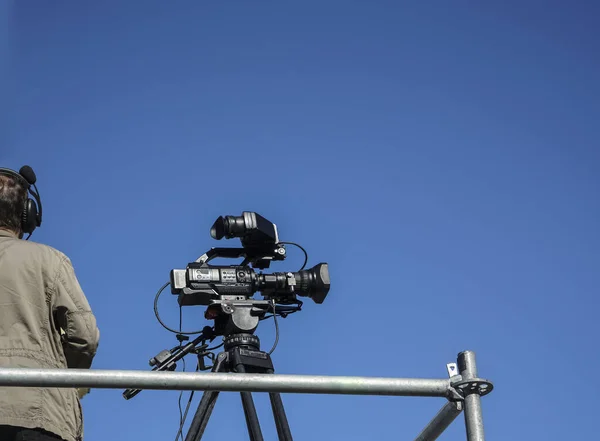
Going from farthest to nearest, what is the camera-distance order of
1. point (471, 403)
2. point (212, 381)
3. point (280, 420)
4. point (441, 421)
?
point (280, 420) < point (441, 421) < point (471, 403) < point (212, 381)

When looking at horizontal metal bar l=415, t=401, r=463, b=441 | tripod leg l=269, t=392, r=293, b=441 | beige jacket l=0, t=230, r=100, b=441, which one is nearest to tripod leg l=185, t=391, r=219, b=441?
tripod leg l=269, t=392, r=293, b=441

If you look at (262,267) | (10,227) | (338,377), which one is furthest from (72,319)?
(262,267)

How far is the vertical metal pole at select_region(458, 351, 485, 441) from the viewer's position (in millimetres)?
2420

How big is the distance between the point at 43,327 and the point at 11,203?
1.79 ft

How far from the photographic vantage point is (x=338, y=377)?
2396 mm

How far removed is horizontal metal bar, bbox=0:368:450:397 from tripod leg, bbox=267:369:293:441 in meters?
2.07

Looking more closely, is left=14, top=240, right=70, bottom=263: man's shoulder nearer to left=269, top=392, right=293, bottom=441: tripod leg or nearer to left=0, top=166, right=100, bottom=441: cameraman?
left=0, top=166, right=100, bottom=441: cameraman

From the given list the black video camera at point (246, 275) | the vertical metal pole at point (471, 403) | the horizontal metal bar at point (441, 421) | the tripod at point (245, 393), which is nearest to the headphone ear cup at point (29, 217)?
the tripod at point (245, 393)

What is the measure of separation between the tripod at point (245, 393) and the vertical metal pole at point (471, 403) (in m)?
2.02

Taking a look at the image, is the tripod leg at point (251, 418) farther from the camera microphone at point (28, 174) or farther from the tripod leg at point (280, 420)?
the camera microphone at point (28, 174)

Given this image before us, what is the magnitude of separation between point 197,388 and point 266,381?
17 cm

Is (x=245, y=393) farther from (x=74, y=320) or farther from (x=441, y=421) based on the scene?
(x=441, y=421)

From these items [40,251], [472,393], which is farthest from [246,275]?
[472,393]

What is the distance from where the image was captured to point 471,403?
2.49 metres
